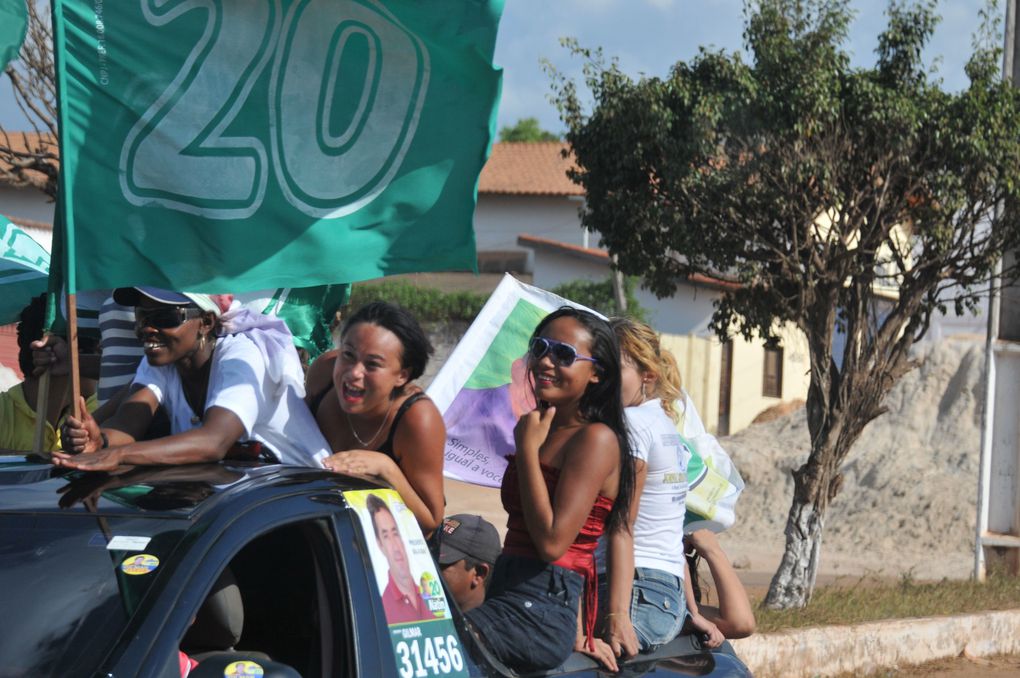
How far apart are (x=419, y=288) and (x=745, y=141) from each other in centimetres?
1909

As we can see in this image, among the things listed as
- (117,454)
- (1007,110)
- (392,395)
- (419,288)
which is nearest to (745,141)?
(1007,110)

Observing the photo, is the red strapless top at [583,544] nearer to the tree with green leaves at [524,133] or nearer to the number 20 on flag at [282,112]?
the number 20 on flag at [282,112]

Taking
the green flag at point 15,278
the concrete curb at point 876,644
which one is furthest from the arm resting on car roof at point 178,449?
the concrete curb at point 876,644

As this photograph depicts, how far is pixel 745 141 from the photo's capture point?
33.0ft

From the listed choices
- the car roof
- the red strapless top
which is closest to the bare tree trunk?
the red strapless top

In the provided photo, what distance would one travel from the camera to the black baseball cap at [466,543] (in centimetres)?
452

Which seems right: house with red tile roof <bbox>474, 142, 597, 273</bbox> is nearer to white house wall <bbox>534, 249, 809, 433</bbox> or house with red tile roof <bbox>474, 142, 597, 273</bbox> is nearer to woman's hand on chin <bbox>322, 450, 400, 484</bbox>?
white house wall <bbox>534, 249, 809, 433</bbox>

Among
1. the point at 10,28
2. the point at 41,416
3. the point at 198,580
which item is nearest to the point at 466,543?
the point at 41,416

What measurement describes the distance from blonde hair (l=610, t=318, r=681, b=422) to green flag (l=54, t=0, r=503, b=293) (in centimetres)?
81

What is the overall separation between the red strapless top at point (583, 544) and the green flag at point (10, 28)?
7.09 ft

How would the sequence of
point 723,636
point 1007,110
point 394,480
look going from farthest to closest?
point 1007,110, point 723,636, point 394,480

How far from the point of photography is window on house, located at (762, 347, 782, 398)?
95.9ft

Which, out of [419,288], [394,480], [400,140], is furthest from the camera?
[419,288]

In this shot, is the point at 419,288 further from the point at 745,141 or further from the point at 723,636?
the point at 723,636
